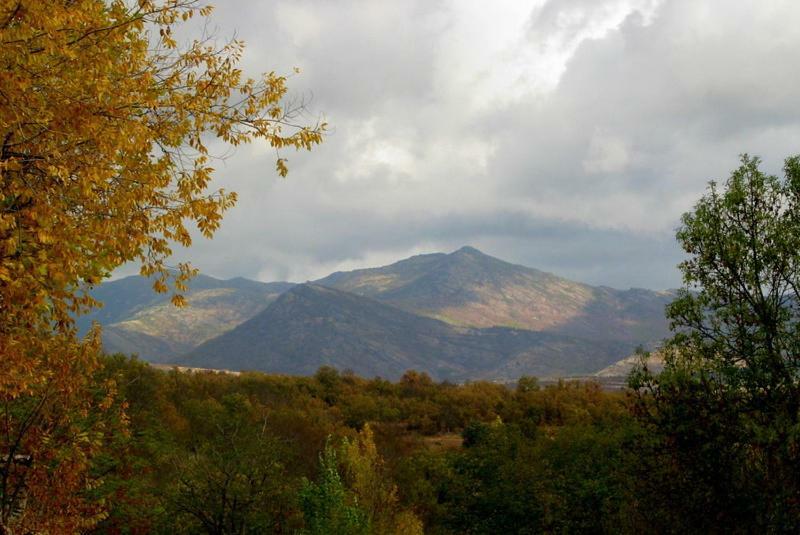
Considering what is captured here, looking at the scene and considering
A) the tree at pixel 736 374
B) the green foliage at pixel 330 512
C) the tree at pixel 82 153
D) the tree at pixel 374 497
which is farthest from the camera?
the tree at pixel 374 497

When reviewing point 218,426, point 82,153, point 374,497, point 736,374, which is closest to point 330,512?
point 218,426

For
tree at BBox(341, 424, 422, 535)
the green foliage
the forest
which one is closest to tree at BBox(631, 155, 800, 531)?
the forest

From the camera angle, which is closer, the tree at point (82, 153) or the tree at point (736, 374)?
the tree at point (82, 153)

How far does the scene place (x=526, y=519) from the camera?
43312 millimetres

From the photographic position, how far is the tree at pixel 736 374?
17.7 metres

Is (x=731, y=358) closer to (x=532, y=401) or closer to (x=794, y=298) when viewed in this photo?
(x=794, y=298)

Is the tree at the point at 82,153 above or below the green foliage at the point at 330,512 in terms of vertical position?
above

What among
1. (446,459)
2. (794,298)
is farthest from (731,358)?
(446,459)

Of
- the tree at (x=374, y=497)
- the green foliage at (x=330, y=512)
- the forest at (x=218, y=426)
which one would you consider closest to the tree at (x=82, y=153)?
the forest at (x=218, y=426)

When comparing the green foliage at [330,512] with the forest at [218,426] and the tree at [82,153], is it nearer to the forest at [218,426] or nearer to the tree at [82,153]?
the forest at [218,426]

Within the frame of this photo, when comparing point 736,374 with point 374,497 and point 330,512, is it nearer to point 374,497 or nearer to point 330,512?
point 330,512

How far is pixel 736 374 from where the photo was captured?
19.9m

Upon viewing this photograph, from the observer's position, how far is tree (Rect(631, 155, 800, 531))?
17.7 meters

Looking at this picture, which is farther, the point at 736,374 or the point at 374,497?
the point at 374,497
